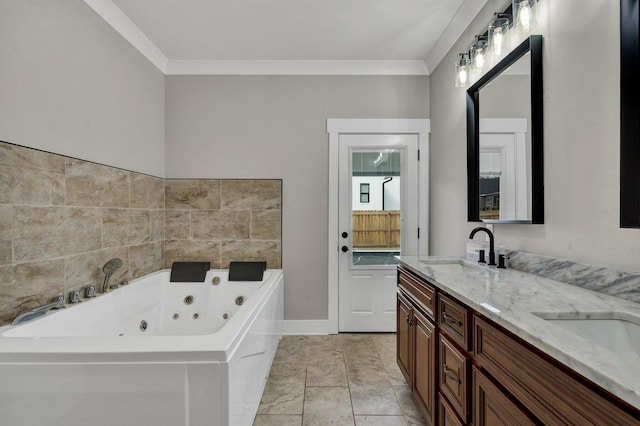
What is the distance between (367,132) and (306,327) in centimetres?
200

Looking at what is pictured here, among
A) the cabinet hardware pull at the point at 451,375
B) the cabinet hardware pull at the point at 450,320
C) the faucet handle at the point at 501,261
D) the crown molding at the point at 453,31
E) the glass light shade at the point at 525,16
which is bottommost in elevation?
the cabinet hardware pull at the point at 451,375

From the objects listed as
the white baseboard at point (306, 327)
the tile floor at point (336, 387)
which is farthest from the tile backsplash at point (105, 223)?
the tile floor at point (336, 387)

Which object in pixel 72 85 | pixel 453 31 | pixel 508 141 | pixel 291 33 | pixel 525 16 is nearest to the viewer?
pixel 525 16

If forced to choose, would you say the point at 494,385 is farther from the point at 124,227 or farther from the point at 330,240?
the point at 124,227

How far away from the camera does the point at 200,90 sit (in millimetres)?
3004

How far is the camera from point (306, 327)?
302cm

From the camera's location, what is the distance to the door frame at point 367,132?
300 centimetres

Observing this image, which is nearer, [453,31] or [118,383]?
[118,383]

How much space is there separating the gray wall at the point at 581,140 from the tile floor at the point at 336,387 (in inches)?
48.1

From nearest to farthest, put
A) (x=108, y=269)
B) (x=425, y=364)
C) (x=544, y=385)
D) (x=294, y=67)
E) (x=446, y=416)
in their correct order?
(x=544, y=385)
(x=446, y=416)
(x=425, y=364)
(x=108, y=269)
(x=294, y=67)

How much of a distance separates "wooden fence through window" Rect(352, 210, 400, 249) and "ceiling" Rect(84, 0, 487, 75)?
138 cm

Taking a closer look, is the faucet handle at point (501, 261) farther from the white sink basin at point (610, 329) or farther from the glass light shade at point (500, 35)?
the glass light shade at point (500, 35)

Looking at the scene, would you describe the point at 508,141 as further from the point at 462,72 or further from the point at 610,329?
the point at 610,329

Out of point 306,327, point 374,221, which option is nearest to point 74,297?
point 306,327
